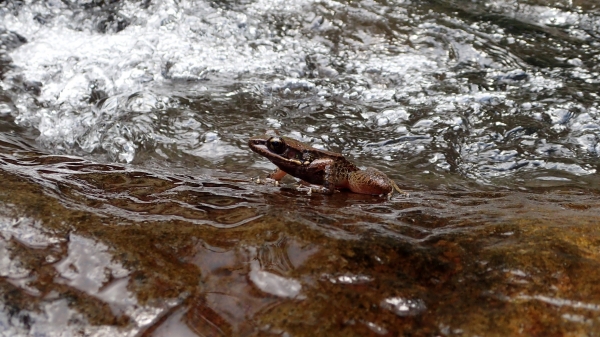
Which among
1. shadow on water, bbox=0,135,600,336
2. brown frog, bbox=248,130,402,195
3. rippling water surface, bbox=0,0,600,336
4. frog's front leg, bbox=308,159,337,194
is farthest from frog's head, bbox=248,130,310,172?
shadow on water, bbox=0,135,600,336

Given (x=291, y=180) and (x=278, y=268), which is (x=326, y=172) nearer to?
(x=291, y=180)

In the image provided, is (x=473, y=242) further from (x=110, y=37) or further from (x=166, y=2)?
(x=166, y=2)

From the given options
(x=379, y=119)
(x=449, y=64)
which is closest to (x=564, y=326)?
(x=379, y=119)

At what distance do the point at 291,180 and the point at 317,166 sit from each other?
1.23 metres

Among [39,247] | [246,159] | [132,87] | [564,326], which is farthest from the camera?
[132,87]

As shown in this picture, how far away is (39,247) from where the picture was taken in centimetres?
249

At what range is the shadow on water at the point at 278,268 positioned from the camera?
82.7 inches

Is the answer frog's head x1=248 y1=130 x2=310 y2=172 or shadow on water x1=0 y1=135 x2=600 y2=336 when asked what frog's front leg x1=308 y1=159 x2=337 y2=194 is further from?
shadow on water x1=0 y1=135 x2=600 y2=336

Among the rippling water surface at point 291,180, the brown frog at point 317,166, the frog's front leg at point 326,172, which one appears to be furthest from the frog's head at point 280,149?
the rippling water surface at point 291,180

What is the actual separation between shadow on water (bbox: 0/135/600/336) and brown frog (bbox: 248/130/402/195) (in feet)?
3.53

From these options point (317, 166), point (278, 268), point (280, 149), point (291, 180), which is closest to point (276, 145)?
point (280, 149)

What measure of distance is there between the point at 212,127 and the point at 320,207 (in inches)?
148

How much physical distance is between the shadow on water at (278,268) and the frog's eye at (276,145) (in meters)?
1.14

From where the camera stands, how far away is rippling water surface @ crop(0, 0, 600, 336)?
86.0 inches
